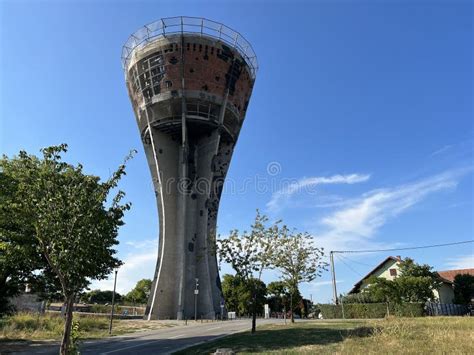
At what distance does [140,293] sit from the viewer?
123750 millimetres

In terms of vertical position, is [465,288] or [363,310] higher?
[465,288]

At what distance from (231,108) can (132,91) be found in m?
15.9

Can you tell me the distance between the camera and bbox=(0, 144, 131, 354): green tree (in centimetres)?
1052

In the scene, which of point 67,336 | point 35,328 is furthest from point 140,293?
point 67,336

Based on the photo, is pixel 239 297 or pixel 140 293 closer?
pixel 239 297

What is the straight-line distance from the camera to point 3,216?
19.1 meters

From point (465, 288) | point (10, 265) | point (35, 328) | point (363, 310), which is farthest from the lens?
point (465, 288)

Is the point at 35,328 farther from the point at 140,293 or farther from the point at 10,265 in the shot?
the point at 140,293

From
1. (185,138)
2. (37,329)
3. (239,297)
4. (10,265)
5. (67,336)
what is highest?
(185,138)

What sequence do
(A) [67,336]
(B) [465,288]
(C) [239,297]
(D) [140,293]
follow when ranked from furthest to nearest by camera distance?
(D) [140,293], (C) [239,297], (B) [465,288], (A) [67,336]

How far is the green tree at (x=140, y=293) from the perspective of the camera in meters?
123

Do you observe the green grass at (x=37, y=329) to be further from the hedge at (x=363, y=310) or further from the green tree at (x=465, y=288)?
the green tree at (x=465, y=288)

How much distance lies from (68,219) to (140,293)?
122530mm

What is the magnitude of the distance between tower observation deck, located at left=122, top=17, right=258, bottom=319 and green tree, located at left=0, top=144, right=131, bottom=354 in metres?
38.2
